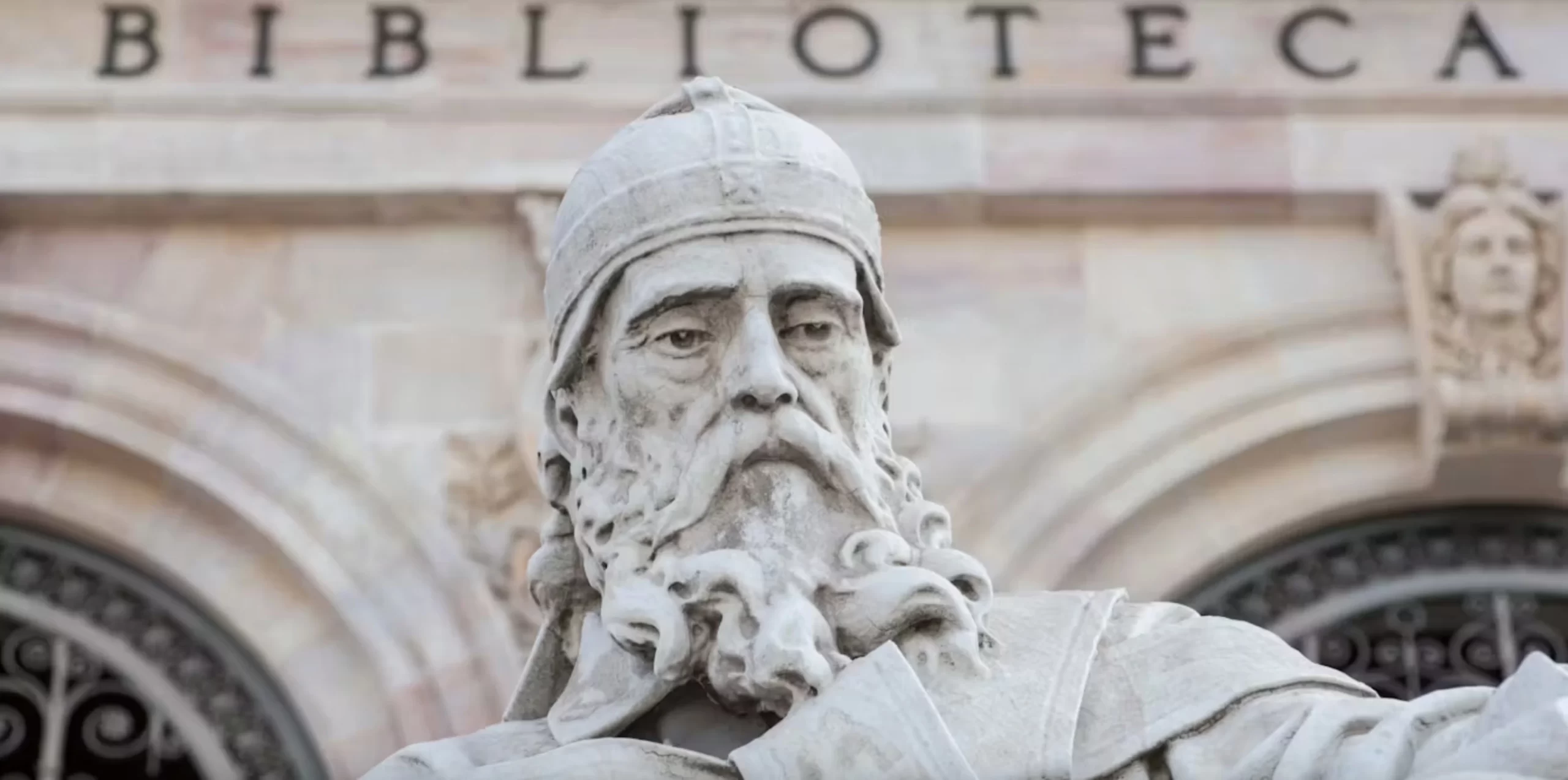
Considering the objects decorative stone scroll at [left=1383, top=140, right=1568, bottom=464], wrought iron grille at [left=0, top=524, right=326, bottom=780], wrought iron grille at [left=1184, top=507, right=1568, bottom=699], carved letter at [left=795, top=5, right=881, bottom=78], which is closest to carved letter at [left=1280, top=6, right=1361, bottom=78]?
decorative stone scroll at [left=1383, top=140, right=1568, bottom=464]

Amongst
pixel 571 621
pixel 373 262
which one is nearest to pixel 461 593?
pixel 373 262

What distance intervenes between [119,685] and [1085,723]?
19.3 ft

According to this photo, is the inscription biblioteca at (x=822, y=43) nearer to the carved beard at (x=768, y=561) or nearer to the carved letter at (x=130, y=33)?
the carved letter at (x=130, y=33)

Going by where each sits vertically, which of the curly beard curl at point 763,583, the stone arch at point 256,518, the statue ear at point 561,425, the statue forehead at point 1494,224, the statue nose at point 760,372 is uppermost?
the statue nose at point 760,372

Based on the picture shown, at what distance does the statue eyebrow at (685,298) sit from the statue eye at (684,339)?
25mm

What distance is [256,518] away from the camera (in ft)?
31.4

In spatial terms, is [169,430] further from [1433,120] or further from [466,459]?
[1433,120]

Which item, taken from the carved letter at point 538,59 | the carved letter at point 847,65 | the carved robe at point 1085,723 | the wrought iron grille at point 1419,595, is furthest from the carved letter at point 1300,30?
the carved robe at point 1085,723

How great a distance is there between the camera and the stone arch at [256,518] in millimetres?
9375

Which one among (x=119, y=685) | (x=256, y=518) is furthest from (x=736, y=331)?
(x=119, y=685)

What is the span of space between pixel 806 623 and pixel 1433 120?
6314 mm

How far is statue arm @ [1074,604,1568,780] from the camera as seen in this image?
144 inches

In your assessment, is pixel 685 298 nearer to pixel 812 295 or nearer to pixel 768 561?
pixel 812 295

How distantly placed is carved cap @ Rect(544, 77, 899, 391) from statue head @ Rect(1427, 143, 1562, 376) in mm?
5483
